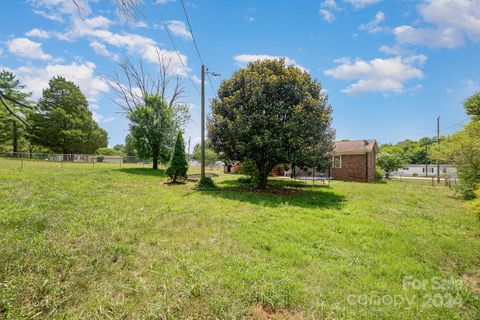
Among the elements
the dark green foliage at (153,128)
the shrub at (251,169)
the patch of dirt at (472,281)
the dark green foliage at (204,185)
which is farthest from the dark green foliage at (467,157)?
the dark green foliage at (153,128)

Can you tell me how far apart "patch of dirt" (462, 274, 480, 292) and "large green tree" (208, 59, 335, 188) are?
22.3ft

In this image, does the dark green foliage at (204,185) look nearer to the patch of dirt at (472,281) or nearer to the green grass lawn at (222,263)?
the green grass lawn at (222,263)

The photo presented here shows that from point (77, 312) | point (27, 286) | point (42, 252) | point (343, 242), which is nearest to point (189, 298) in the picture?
point (77, 312)

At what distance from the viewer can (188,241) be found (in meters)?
4.77

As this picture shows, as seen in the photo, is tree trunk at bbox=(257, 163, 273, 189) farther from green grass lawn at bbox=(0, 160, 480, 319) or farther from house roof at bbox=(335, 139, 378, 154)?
house roof at bbox=(335, 139, 378, 154)

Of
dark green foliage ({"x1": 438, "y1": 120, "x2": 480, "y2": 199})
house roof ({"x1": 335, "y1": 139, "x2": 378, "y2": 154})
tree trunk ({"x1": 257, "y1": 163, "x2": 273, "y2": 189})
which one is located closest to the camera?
dark green foliage ({"x1": 438, "y1": 120, "x2": 480, "y2": 199})

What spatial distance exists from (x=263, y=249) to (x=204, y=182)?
25.0ft

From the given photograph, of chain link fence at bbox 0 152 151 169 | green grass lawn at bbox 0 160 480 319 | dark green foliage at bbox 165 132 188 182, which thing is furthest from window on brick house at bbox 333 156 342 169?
chain link fence at bbox 0 152 151 169

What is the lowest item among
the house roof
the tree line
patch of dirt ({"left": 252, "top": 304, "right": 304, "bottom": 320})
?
patch of dirt ({"left": 252, "top": 304, "right": 304, "bottom": 320})

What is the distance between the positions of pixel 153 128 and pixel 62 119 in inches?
868

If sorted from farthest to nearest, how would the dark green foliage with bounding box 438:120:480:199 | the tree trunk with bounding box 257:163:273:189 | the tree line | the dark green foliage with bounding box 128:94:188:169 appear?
the tree line → the dark green foliage with bounding box 128:94:188:169 → the tree trunk with bounding box 257:163:273:189 → the dark green foliage with bounding box 438:120:480:199

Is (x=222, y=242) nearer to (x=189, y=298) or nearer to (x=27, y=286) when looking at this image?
(x=189, y=298)

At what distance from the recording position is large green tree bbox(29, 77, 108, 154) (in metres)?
31.5

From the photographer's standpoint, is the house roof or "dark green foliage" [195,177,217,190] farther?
the house roof
